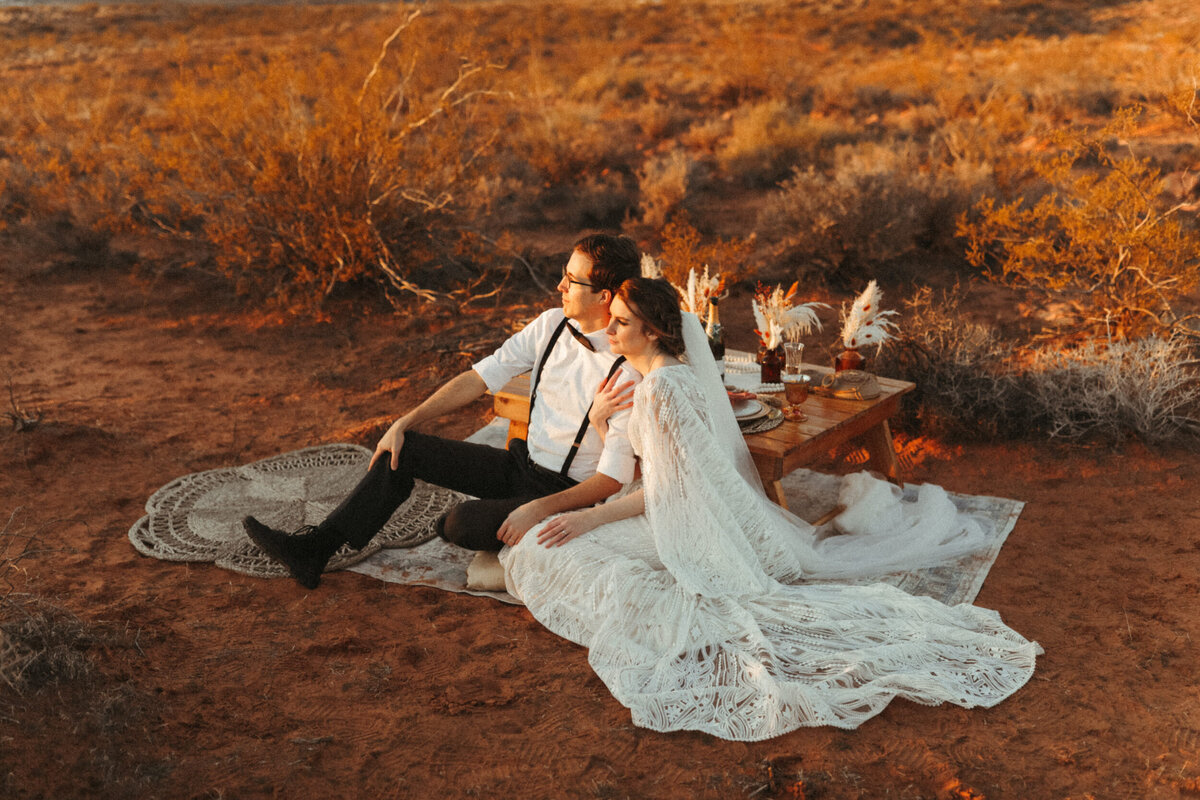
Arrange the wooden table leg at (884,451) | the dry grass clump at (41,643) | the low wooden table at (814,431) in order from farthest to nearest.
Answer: the wooden table leg at (884,451)
the low wooden table at (814,431)
the dry grass clump at (41,643)

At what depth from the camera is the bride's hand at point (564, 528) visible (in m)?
3.45

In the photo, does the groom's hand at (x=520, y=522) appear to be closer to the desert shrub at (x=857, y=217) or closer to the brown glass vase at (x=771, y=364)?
the brown glass vase at (x=771, y=364)

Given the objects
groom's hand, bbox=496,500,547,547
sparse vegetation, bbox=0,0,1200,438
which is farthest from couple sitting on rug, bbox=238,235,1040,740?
sparse vegetation, bbox=0,0,1200,438

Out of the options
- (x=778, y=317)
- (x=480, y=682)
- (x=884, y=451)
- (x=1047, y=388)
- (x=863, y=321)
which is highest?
(x=778, y=317)

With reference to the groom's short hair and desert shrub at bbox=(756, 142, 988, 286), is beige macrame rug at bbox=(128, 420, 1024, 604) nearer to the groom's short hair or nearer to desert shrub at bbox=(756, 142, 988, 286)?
the groom's short hair

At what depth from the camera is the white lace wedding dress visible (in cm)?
297

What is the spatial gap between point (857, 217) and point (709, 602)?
550cm

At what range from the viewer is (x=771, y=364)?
4738mm

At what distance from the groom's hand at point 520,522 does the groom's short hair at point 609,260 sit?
0.86 m

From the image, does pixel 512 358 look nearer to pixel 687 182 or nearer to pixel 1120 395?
pixel 1120 395

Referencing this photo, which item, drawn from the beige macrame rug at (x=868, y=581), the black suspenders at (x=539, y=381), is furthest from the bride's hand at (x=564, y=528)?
the beige macrame rug at (x=868, y=581)

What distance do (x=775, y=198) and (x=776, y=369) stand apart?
4674 mm

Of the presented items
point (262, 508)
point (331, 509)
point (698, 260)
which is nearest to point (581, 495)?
point (331, 509)

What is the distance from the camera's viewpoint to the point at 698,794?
265 cm
